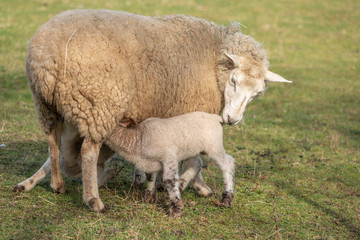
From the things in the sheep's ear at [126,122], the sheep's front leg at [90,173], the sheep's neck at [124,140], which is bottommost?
the sheep's front leg at [90,173]

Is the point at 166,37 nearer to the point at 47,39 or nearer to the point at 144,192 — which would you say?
the point at 47,39

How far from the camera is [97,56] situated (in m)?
5.02

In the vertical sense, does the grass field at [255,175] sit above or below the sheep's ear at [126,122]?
below

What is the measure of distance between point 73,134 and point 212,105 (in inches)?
70.5

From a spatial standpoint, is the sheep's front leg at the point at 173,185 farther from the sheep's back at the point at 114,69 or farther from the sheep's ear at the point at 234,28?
the sheep's ear at the point at 234,28

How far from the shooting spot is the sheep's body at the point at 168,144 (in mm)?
5168

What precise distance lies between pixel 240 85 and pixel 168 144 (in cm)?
149

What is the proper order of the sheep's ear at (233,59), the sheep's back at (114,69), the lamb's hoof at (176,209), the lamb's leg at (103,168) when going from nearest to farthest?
the sheep's back at (114,69), the lamb's hoof at (176,209), the lamb's leg at (103,168), the sheep's ear at (233,59)

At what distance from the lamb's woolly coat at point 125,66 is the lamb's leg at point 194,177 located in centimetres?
64

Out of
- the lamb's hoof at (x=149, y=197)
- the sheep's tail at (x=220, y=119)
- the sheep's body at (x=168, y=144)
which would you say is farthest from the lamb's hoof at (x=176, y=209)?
the sheep's tail at (x=220, y=119)

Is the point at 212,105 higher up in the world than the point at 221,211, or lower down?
higher up

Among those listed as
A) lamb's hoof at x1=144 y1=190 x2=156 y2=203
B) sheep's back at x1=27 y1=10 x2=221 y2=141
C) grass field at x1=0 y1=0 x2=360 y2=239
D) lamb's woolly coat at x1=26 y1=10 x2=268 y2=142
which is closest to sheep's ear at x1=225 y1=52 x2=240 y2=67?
lamb's woolly coat at x1=26 y1=10 x2=268 y2=142

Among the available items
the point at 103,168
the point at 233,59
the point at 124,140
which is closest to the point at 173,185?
the point at 124,140

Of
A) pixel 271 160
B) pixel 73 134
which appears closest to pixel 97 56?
pixel 73 134
